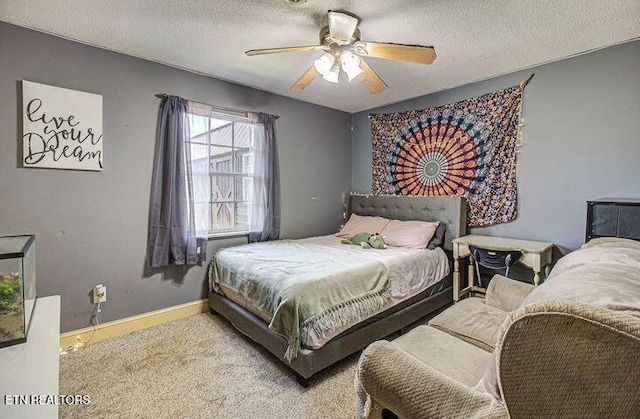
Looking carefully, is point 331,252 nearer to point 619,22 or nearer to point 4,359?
point 4,359

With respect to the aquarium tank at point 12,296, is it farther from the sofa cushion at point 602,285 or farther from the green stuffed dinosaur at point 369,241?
the green stuffed dinosaur at point 369,241

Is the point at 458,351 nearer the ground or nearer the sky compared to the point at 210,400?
nearer the sky

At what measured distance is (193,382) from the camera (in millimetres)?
1900

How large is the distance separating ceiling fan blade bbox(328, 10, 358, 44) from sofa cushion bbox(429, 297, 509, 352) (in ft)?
6.05

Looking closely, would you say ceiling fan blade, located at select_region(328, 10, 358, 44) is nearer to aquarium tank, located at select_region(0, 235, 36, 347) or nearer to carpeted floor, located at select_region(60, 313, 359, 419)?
aquarium tank, located at select_region(0, 235, 36, 347)

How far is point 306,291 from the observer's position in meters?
1.86

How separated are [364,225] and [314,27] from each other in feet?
7.14

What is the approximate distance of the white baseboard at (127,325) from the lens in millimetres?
2312

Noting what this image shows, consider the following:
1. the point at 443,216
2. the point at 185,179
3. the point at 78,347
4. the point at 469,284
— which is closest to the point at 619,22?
the point at 443,216

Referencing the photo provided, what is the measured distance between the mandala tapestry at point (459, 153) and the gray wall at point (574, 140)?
0.40 feet

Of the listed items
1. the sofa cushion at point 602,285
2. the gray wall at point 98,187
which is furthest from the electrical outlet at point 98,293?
the sofa cushion at point 602,285

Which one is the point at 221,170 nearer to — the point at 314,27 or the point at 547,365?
the point at 314,27

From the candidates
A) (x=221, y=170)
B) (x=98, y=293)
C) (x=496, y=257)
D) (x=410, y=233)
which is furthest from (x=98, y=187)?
(x=496, y=257)

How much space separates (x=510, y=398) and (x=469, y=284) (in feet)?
8.27
